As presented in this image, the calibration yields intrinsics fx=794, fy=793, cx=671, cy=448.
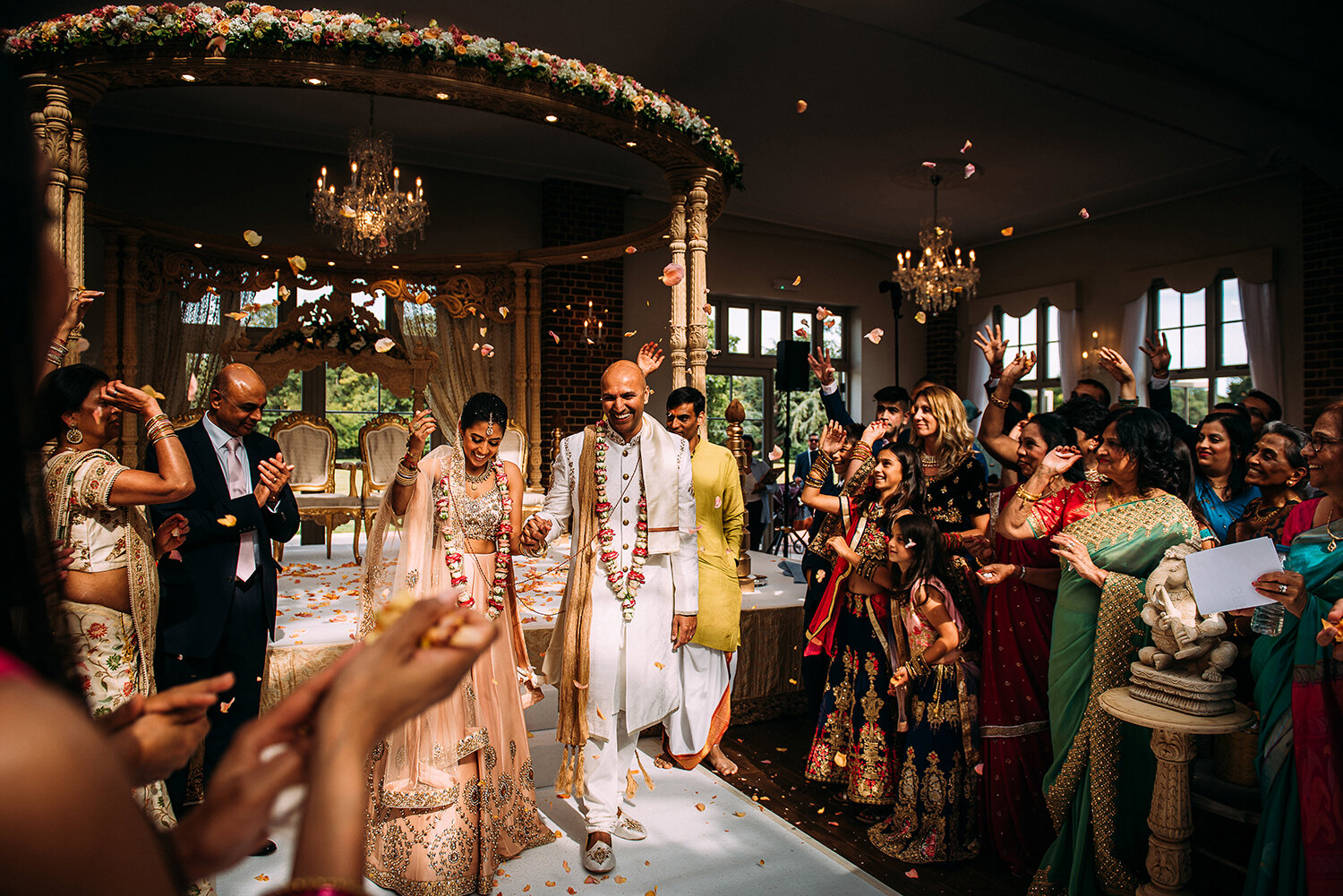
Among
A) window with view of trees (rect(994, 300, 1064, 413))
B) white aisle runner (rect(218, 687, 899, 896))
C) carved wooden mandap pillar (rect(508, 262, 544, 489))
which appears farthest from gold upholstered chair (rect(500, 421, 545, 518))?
window with view of trees (rect(994, 300, 1064, 413))

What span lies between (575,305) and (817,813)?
275 inches

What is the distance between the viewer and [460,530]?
3.02 meters

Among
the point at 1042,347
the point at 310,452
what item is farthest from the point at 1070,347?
the point at 310,452

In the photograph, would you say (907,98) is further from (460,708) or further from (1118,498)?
(460,708)

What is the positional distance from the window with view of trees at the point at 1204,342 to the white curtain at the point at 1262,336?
4.6 inches

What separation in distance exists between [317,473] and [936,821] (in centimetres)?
654

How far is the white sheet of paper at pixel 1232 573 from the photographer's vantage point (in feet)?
6.82

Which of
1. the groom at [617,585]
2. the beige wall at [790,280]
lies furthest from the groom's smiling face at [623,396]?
the beige wall at [790,280]

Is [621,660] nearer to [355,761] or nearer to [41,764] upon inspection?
[355,761]

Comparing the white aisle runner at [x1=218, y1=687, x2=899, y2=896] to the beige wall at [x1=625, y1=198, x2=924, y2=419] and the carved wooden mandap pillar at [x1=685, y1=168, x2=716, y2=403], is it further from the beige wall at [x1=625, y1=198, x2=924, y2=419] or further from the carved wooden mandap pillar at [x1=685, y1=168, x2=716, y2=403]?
the beige wall at [x1=625, y1=198, x2=924, y2=419]

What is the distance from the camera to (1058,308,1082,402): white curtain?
1142 centimetres

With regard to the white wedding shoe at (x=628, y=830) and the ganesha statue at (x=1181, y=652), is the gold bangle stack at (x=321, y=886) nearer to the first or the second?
the ganesha statue at (x=1181, y=652)

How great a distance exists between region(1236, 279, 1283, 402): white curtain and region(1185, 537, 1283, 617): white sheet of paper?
9104mm

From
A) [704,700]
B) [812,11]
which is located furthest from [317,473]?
[812,11]
